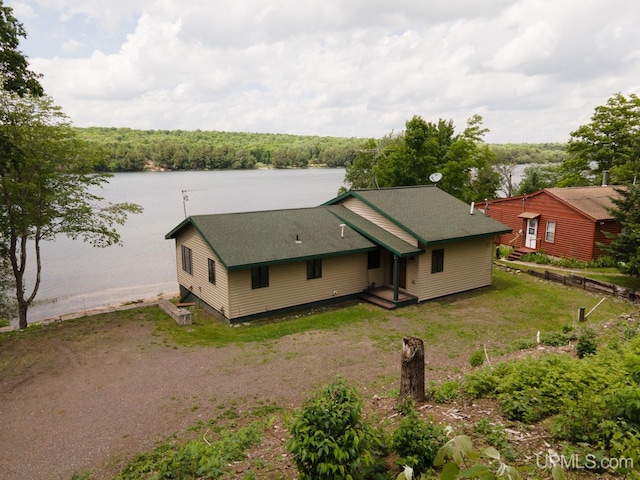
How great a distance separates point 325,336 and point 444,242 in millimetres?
6843

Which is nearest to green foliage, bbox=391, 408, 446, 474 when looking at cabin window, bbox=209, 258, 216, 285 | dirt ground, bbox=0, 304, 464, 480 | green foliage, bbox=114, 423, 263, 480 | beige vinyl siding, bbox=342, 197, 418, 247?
green foliage, bbox=114, 423, 263, 480

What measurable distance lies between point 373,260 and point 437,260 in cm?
277

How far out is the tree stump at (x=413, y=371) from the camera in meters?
7.46

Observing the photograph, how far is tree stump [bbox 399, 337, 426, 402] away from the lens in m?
7.46

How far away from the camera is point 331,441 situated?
4621mm

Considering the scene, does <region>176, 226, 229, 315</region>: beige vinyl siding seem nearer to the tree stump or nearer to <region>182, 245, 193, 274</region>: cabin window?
<region>182, 245, 193, 274</region>: cabin window

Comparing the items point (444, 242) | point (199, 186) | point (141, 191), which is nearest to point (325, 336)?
point (444, 242)

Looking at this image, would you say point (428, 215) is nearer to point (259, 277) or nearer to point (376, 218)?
point (376, 218)

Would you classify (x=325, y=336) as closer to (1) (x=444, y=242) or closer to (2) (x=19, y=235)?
(1) (x=444, y=242)

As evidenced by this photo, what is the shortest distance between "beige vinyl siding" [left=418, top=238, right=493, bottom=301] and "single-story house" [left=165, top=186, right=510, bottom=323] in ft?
0.15

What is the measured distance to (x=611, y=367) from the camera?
7.06 meters

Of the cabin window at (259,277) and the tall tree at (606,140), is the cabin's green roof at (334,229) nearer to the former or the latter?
the cabin window at (259,277)

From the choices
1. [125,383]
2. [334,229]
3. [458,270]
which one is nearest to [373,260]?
[334,229]

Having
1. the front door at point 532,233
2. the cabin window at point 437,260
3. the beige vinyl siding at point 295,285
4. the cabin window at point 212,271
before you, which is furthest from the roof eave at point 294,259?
the front door at point 532,233
